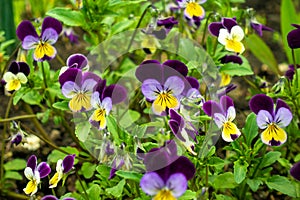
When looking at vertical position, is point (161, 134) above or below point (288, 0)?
above

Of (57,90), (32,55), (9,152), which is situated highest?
(32,55)

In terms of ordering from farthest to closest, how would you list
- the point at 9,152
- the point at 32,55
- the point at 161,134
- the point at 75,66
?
the point at 9,152 → the point at 32,55 → the point at 75,66 → the point at 161,134

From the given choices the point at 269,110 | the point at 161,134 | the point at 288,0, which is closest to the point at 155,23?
the point at 269,110

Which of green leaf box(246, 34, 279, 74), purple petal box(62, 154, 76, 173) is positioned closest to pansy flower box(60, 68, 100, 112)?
purple petal box(62, 154, 76, 173)

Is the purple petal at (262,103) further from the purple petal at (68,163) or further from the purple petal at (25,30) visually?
the purple petal at (25,30)

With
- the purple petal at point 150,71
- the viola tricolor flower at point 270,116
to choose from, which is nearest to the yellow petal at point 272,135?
the viola tricolor flower at point 270,116

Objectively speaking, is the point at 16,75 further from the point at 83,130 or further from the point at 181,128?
the point at 181,128

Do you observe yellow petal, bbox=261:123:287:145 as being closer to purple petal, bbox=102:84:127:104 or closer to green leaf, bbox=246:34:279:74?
purple petal, bbox=102:84:127:104

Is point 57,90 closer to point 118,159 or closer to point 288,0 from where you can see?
point 118,159
